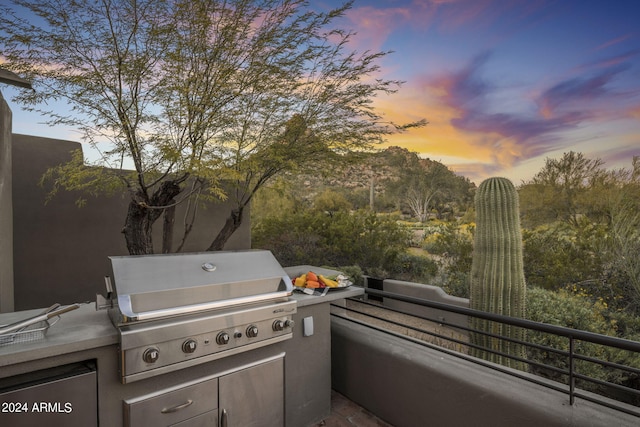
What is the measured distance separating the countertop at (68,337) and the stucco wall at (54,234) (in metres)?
3.95

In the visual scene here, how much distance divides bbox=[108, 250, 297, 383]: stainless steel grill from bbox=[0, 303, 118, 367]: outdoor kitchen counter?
64mm

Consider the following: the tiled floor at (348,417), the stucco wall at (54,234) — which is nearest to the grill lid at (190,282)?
the tiled floor at (348,417)

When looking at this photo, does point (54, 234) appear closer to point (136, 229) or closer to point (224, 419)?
point (136, 229)

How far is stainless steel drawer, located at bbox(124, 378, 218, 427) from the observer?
4.52 feet

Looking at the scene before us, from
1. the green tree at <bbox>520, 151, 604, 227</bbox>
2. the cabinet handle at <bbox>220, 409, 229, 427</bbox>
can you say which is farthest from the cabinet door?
the green tree at <bbox>520, 151, 604, 227</bbox>

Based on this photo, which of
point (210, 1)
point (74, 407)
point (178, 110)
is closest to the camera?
point (74, 407)

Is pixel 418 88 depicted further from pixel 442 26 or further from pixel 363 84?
pixel 363 84

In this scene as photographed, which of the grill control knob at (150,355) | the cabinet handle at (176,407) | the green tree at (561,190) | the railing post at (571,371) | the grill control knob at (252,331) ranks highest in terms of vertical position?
the green tree at (561,190)

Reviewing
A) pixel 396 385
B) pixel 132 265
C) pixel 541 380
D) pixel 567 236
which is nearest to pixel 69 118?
pixel 132 265

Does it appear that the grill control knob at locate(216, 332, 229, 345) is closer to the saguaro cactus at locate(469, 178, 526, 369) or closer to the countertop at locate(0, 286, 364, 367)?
the countertop at locate(0, 286, 364, 367)

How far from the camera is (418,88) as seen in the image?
740cm

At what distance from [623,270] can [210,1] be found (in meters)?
7.94

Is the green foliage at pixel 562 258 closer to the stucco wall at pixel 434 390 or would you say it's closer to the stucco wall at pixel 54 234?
the stucco wall at pixel 434 390

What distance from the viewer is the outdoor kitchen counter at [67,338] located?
113 cm
